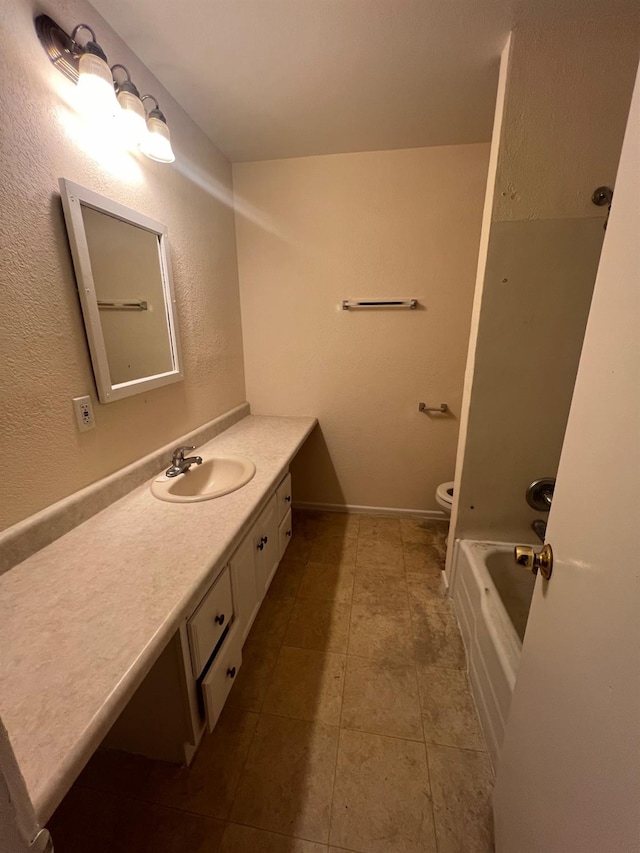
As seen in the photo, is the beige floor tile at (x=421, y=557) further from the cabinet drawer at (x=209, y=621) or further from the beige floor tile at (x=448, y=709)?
the cabinet drawer at (x=209, y=621)

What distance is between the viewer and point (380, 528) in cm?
233

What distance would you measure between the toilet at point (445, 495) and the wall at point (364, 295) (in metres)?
0.12

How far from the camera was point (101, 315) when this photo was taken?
113 cm

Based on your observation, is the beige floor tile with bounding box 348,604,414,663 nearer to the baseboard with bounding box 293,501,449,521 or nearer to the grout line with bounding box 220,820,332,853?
the grout line with bounding box 220,820,332,853

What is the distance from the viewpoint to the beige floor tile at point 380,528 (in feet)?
7.35

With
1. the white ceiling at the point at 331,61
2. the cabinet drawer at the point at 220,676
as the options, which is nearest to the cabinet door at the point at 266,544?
the cabinet drawer at the point at 220,676

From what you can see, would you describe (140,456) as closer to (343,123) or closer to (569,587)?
(569,587)

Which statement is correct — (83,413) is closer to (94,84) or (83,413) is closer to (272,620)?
(94,84)

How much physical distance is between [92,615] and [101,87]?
57.3 inches

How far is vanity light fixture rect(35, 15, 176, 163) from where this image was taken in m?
0.92

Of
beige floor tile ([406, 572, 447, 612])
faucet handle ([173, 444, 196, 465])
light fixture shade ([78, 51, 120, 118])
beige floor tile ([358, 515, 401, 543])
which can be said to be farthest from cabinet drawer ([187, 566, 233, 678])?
light fixture shade ([78, 51, 120, 118])

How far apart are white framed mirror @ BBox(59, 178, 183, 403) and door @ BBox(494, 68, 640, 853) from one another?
132cm

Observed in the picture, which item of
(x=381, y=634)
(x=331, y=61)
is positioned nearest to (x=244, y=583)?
(x=381, y=634)

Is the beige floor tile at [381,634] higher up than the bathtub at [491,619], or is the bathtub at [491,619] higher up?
the bathtub at [491,619]
